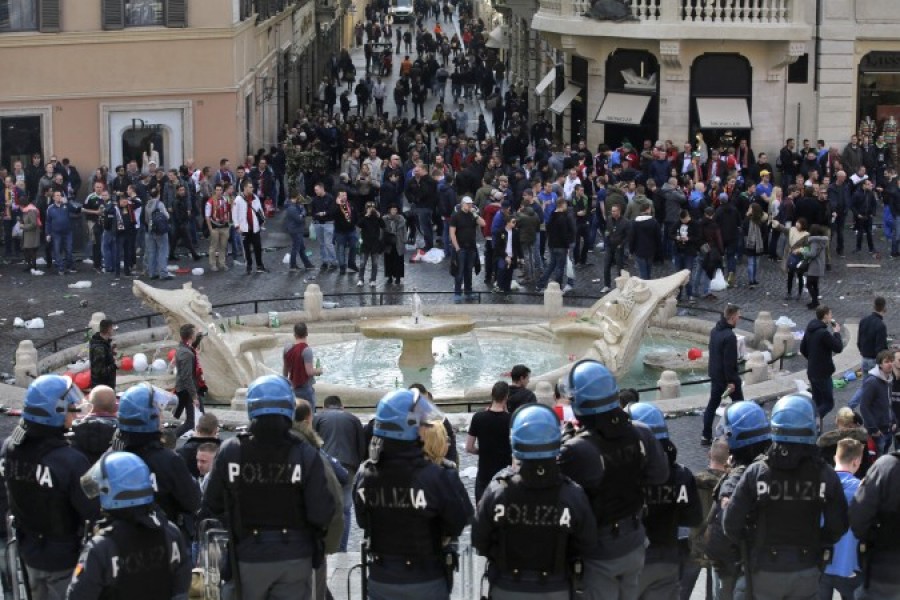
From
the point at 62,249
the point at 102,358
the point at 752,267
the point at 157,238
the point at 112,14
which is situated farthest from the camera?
the point at 112,14

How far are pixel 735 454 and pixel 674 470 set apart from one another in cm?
40

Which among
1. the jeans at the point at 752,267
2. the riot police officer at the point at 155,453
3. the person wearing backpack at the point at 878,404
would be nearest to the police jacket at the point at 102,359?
the person wearing backpack at the point at 878,404

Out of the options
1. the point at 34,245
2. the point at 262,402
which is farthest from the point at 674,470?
the point at 34,245

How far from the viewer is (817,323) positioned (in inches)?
790

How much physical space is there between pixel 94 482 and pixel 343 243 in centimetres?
1979

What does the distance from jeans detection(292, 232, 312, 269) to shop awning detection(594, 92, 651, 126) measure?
38.5 ft

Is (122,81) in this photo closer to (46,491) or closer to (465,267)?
(465,267)

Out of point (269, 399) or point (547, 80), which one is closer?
point (269, 399)

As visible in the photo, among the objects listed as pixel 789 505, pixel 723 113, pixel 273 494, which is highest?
pixel 723 113

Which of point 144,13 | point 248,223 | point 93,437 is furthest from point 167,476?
point 144,13

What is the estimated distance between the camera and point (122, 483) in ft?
33.9

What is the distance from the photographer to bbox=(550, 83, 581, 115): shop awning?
1730 inches

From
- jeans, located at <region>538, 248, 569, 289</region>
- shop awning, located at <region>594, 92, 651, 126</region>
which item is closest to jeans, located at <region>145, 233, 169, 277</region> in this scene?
jeans, located at <region>538, 248, 569, 289</region>

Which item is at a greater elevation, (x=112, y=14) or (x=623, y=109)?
(x=112, y=14)
